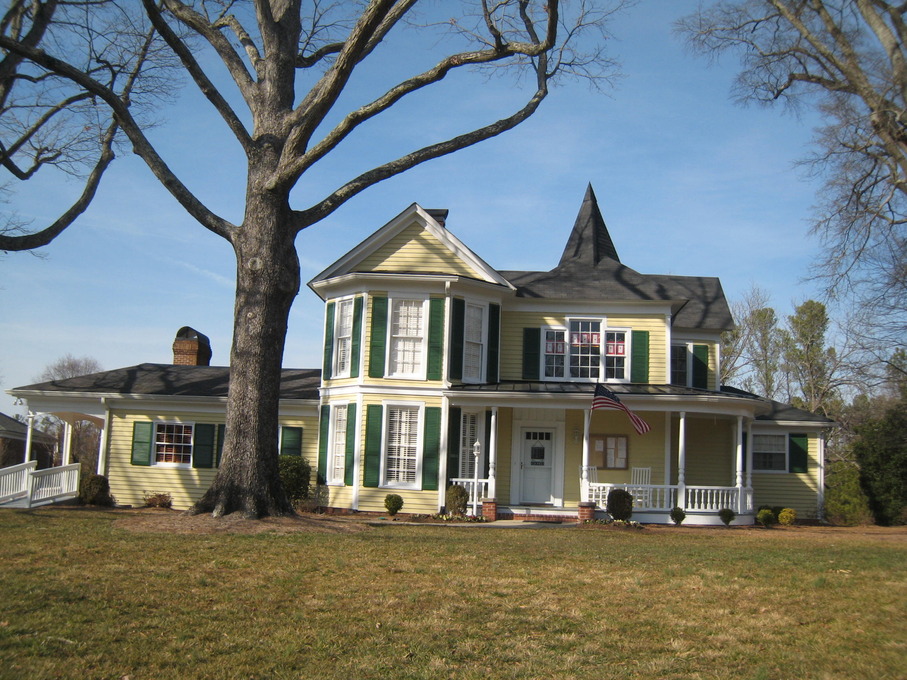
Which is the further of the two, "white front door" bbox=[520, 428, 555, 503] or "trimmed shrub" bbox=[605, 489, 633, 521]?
"white front door" bbox=[520, 428, 555, 503]

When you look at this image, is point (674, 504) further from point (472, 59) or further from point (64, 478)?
point (64, 478)

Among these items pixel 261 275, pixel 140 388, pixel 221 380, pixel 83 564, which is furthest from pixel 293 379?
pixel 83 564

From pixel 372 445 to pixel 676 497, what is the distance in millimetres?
7409

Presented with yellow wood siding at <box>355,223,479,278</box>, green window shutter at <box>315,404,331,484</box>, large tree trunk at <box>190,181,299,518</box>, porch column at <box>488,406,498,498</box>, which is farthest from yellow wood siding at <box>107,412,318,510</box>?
large tree trunk at <box>190,181,299,518</box>

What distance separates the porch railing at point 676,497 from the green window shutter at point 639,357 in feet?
9.26

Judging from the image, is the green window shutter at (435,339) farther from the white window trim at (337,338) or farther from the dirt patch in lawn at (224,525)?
the dirt patch in lawn at (224,525)

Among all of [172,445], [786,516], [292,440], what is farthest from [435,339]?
[786,516]

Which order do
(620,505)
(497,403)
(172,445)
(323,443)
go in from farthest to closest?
1. (172,445)
2. (323,443)
3. (497,403)
4. (620,505)

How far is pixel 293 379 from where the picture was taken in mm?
24312

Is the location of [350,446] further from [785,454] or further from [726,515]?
[785,454]

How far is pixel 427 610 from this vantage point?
7488 millimetres

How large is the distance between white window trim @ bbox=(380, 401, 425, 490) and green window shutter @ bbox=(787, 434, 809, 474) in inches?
409

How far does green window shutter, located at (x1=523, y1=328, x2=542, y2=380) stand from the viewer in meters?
21.2

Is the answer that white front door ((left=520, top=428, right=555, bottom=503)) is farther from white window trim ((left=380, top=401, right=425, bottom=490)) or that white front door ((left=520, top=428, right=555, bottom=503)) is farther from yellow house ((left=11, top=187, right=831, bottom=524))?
white window trim ((left=380, top=401, right=425, bottom=490))
